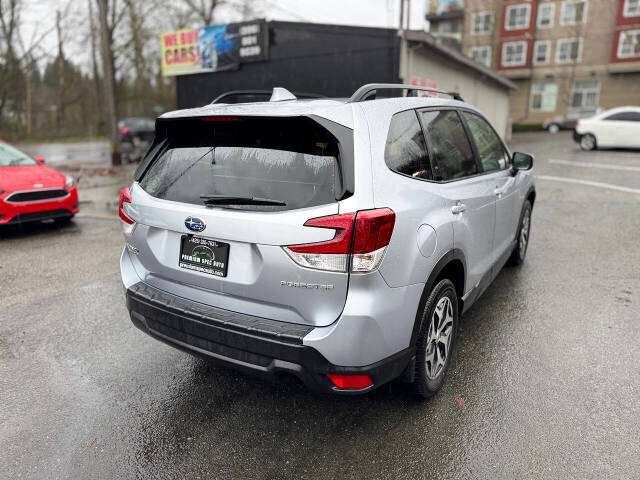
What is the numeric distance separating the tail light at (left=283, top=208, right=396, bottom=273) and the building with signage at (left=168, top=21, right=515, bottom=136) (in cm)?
1153

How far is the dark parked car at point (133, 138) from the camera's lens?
1855 cm

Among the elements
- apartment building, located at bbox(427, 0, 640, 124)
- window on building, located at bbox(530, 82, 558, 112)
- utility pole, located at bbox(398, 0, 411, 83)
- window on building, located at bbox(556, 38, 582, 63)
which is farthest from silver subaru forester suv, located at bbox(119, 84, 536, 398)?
window on building, located at bbox(530, 82, 558, 112)

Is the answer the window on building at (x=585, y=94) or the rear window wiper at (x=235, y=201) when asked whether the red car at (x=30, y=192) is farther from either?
the window on building at (x=585, y=94)

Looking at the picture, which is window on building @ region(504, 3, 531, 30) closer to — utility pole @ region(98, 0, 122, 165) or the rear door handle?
utility pole @ region(98, 0, 122, 165)

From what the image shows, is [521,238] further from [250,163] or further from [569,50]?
[569,50]

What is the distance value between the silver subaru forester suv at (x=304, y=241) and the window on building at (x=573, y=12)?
145 feet

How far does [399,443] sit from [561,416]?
99cm

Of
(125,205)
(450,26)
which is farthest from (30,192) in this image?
(450,26)

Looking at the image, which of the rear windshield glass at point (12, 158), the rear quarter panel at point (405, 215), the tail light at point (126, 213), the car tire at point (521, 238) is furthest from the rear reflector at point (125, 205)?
the rear windshield glass at point (12, 158)

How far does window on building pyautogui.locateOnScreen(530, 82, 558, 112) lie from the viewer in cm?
4103

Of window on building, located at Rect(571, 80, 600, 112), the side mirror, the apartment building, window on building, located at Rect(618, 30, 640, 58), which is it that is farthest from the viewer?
window on building, located at Rect(571, 80, 600, 112)

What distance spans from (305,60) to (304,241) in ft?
44.4

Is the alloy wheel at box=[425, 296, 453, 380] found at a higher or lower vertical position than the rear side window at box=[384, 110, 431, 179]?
lower

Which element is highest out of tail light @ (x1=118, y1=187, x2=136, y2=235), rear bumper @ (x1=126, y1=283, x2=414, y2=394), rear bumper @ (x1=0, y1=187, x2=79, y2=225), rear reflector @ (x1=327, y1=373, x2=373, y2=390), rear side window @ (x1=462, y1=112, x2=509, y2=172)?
rear side window @ (x1=462, y1=112, x2=509, y2=172)
